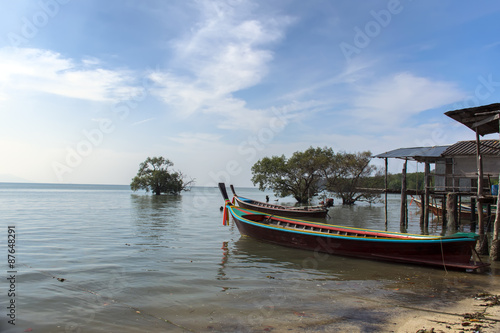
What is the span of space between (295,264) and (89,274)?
6.20 metres

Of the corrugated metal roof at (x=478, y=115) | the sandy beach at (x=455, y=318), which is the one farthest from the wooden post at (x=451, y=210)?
the sandy beach at (x=455, y=318)

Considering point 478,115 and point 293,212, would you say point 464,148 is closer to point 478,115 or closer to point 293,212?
point 478,115

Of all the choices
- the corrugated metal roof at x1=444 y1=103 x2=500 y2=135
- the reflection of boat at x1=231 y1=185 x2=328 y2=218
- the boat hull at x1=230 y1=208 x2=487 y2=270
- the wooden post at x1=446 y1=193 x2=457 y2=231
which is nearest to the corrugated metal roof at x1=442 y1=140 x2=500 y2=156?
the wooden post at x1=446 y1=193 x2=457 y2=231

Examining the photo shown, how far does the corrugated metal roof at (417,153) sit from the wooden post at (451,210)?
3.56 meters

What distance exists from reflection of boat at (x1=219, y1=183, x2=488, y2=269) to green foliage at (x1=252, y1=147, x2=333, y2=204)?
3110cm

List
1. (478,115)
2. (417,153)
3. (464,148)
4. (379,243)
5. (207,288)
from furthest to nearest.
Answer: (417,153), (464,148), (478,115), (379,243), (207,288)

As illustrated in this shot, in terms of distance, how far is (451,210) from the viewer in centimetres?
1748

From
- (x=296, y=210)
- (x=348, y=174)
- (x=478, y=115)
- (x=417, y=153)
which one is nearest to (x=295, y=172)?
(x=348, y=174)

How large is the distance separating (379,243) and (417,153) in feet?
40.4

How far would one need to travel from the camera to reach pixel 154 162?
67.8m

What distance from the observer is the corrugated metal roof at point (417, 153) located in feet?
67.8

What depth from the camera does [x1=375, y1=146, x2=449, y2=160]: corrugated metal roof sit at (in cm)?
2067

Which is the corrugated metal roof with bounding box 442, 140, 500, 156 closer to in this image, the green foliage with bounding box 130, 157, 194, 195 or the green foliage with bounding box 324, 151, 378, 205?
the green foliage with bounding box 324, 151, 378, 205

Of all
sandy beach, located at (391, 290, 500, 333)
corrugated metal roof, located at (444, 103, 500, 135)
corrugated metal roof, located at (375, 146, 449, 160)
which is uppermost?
corrugated metal roof, located at (444, 103, 500, 135)
